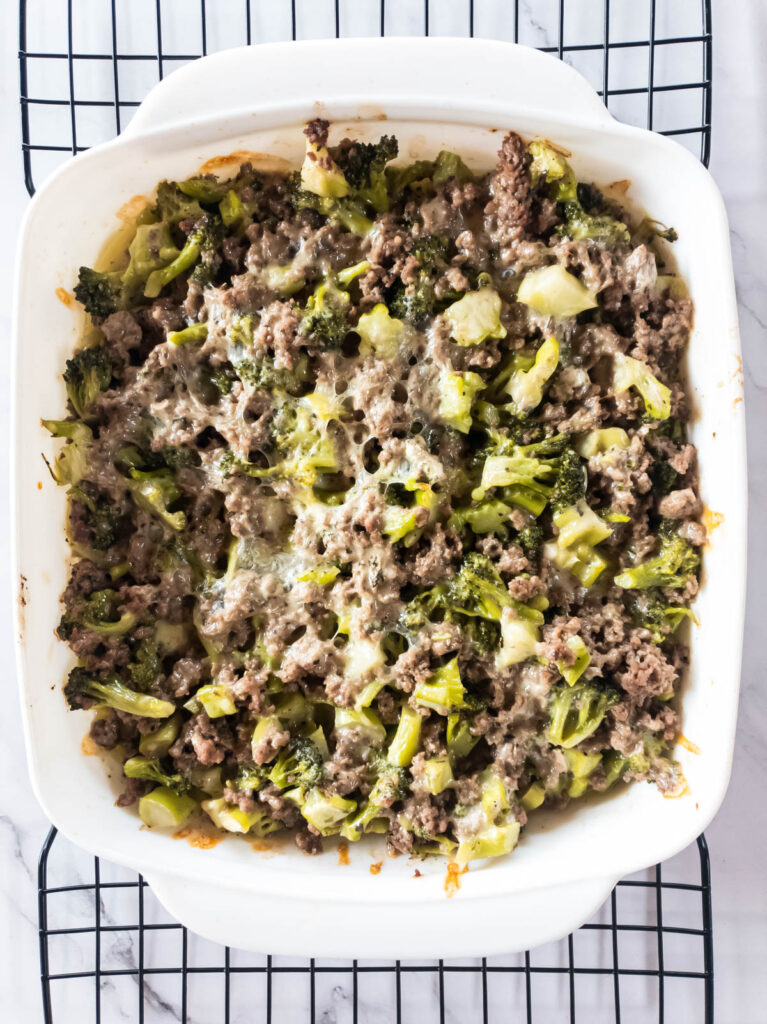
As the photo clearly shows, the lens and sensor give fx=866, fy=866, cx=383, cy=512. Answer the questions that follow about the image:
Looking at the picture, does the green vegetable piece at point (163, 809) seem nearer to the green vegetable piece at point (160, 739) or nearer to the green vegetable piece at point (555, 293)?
the green vegetable piece at point (160, 739)

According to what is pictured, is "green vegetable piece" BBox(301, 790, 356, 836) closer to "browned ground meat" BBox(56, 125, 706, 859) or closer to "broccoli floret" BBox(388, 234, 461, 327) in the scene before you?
"browned ground meat" BBox(56, 125, 706, 859)

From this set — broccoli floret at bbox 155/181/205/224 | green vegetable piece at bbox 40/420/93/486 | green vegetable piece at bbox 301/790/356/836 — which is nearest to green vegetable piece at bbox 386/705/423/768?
green vegetable piece at bbox 301/790/356/836

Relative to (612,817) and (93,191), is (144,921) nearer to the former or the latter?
(612,817)

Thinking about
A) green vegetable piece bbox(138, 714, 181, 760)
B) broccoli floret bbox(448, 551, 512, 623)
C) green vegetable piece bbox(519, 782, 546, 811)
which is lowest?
green vegetable piece bbox(519, 782, 546, 811)

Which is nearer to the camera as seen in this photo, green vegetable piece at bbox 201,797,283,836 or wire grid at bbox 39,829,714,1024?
green vegetable piece at bbox 201,797,283,836

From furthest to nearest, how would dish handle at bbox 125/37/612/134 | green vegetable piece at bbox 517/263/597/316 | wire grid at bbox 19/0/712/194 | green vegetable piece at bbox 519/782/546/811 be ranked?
wire grid at bbox 19/0/712/194 → green vegetable piece at bbox 519/782/546/811 → green vegetable piece at bbox 517/263/597/316 → dish handle at bbox 125/37/612/134

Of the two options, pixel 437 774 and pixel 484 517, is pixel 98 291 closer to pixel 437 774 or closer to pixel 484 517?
pixel 484 517
